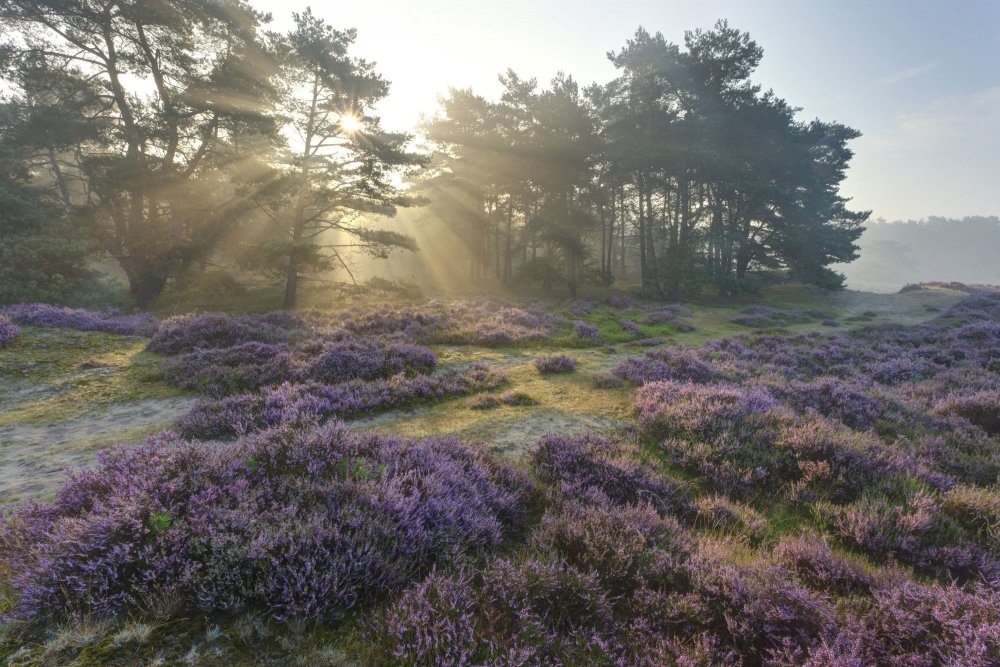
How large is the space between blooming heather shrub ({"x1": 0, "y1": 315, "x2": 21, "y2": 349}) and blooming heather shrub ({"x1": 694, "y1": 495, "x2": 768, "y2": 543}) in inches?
590

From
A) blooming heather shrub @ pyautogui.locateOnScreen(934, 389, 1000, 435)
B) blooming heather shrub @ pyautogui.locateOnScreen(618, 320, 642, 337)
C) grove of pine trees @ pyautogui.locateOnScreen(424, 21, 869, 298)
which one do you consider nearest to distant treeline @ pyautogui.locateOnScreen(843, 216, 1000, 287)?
grove of pine trees @ pyautogui.locateOnScreen(424, 21, 869, 298)

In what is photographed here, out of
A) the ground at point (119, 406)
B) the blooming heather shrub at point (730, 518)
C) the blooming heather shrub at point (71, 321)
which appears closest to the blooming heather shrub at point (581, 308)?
the ground at point (119, 406)

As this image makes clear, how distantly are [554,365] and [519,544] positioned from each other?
6701 mm

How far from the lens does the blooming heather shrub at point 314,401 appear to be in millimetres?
5824

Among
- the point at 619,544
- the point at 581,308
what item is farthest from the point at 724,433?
the point at 581,308

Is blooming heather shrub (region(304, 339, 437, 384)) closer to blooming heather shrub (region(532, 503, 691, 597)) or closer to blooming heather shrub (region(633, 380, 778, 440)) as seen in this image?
blooming heather shrub (region(633, 380, 778, 440))

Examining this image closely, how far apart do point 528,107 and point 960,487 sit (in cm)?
3892

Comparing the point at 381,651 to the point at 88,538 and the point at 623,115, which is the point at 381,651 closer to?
the point at 88,538

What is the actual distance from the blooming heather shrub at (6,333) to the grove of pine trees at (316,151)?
818 cm

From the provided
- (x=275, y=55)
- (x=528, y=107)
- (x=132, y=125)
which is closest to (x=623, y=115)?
(x=528, y=107)

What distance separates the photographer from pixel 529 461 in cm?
512

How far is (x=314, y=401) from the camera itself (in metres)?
6.70

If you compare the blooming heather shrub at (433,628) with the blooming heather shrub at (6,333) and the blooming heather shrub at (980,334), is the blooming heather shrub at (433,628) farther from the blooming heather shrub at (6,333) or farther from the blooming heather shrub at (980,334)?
the blooming heather shrub at (980,334)

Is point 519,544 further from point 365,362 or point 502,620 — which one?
point 365,362
